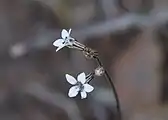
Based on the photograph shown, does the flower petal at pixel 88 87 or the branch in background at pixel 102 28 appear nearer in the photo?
the flower petal at pixel 88 87

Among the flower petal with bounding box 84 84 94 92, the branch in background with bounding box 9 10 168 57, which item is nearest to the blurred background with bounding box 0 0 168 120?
the branch in background with bounding box 9 10 168 57

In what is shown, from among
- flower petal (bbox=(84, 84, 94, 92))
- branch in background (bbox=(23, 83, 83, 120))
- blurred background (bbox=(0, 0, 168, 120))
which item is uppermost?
blurred background (bbox=(0, 0, 168, 120))

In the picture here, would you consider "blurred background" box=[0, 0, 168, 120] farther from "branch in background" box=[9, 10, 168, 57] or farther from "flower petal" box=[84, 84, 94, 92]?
"flower petal" box=[84, 84, 94, 92]

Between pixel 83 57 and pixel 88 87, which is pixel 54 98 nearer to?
pixel 83 57

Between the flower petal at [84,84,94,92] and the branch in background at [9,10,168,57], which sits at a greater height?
the branch in background at [9,10,168,57]

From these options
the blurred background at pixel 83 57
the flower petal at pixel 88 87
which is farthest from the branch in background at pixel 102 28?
the flower petal at pixel 88 87

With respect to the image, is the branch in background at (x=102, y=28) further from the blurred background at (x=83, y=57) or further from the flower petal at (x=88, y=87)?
the flower petal at (x=88, y=87)

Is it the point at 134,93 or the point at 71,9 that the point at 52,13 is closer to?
the point at 71,9

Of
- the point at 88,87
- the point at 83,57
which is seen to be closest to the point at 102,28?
the point at 83,57
